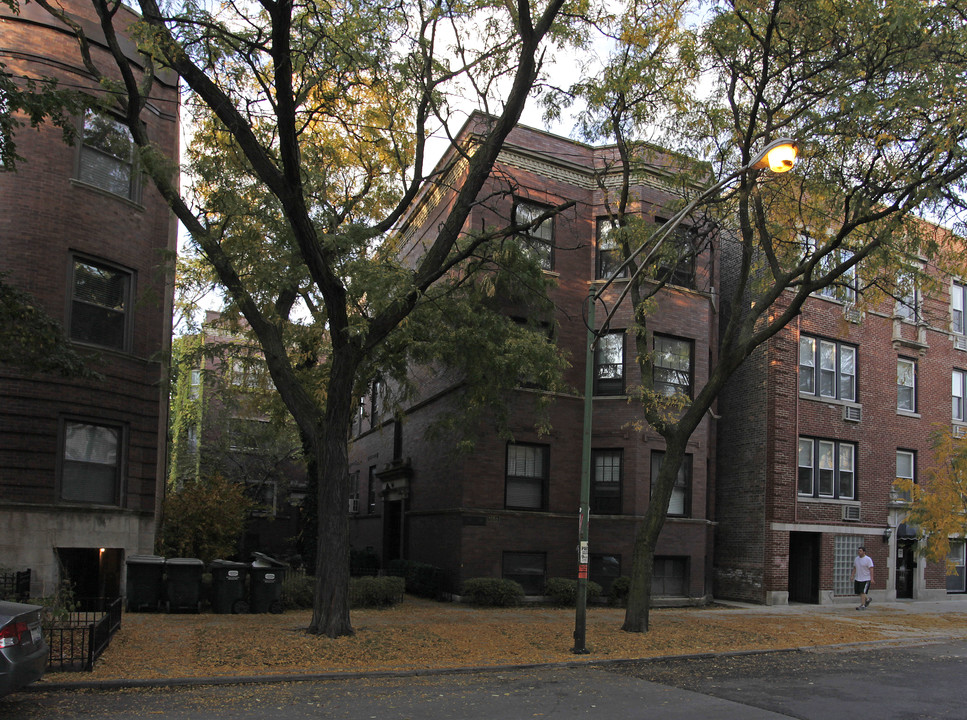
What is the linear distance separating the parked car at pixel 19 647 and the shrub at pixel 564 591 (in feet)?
45.7

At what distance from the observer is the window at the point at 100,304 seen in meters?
16.4

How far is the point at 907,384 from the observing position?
27141 millimetres

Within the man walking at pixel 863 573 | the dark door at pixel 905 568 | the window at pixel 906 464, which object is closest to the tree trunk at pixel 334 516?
the man walking at pixel 863 573

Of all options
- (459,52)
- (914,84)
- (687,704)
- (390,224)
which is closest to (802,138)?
(914,84)

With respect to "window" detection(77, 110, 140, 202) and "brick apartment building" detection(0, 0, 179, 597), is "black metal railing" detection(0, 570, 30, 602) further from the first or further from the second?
"window" detection(77, 110, 140, 202)

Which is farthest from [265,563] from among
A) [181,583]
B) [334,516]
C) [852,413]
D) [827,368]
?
[852,413]

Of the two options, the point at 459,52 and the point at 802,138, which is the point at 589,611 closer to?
the point at 802,138

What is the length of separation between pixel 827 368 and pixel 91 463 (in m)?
20.8

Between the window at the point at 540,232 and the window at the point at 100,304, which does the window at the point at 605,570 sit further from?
the window at the point at 100,304

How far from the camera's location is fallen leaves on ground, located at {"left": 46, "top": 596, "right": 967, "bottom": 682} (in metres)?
11.0

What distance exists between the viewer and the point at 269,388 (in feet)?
69.1

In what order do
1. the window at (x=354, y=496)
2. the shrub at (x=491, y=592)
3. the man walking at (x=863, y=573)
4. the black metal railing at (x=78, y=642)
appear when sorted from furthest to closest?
the window at (x=354, y=496) → the man walking at (x=863, y=573) → the shrub at (x=491, y=592) → the black metal railing at (x=78, y=642)

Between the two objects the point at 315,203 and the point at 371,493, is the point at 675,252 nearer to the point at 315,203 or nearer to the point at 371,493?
the point at 315,203

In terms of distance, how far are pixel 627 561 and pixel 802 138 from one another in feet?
38.0
